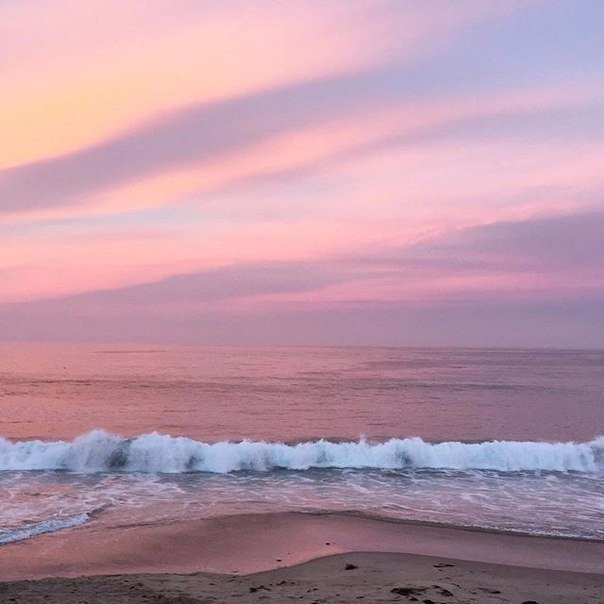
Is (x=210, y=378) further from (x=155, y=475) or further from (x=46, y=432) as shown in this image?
(x=155, y=475)

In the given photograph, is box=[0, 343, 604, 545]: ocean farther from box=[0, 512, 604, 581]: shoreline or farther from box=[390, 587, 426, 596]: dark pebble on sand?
box=[390, 587, 426, 596]: dark pebble on sand

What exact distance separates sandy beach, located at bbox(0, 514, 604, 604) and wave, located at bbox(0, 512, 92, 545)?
0.40 meters

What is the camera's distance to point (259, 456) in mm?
21734

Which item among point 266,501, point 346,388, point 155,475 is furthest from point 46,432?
point 346,388

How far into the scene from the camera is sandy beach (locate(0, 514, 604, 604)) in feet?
28.0

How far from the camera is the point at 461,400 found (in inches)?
1713

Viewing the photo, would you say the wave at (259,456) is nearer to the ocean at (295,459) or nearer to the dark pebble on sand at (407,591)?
the ocean at (295,459)

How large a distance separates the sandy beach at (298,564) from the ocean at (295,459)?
3.30 feet

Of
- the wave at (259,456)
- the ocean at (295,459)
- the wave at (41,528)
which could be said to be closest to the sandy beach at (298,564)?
the wave at (41,528)

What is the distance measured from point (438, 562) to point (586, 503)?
25.0 feet

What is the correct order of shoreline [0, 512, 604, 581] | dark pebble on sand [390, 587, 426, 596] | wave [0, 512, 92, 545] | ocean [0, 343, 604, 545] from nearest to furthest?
dark pebble on sand [390, 587, 426, 596], shoreline [0, 512, 604, 581], wave [0, 512, 92, 545], ocean [0, 343, 604, 545]

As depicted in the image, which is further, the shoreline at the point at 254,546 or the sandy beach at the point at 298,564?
the shoreline at the point at 254,546

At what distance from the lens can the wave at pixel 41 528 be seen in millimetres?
11886

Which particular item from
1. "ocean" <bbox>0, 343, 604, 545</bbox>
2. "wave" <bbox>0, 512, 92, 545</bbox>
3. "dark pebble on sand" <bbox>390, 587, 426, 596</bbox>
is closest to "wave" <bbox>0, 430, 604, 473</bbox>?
"ocean" <bbox>0, 343, 604, 545</bbox>
